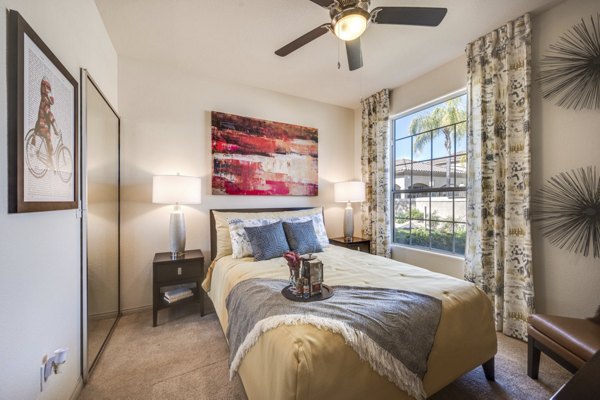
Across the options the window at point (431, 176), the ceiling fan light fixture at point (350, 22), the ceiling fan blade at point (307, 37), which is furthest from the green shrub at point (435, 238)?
the ceiling fan blade at point (307, 37)

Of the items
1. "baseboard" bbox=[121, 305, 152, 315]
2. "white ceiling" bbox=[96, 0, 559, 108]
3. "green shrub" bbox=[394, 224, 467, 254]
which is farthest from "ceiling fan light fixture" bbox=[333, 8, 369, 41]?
"baseboard" bbox=[121, 305, 152, 315]

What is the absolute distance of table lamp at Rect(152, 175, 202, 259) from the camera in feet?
7.85

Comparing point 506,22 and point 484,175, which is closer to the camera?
point 506,22

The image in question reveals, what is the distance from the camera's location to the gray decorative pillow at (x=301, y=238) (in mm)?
2570

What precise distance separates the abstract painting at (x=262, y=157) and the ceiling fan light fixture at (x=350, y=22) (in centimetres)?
181

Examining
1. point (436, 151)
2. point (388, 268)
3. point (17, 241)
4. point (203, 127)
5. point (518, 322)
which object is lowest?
point (518, 322)

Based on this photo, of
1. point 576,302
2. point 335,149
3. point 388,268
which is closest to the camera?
point 576,302

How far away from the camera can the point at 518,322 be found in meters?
2.08

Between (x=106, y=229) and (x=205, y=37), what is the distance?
1.97 meters

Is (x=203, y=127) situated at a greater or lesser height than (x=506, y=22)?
lesser

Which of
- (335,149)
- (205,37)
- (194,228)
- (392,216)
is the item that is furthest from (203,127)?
(392,216)

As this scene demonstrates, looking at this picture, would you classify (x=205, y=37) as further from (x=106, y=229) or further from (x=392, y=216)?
(x=392, y=216)

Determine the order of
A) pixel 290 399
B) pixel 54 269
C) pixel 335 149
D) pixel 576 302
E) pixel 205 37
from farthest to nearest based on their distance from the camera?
pixel 335 149 → pixel 205 37 → pixel 576 302 → pixel 54 269 → pixel 290 399

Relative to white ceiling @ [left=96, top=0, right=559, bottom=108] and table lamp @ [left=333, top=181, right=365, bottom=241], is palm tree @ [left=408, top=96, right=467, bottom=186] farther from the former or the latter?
table lamp @ [left=333, top=181, right=365, bottom=241]
